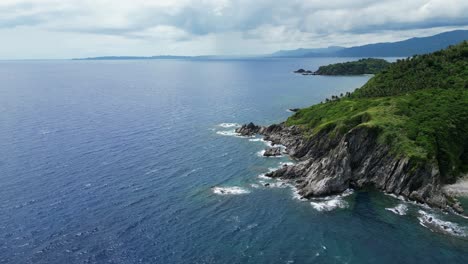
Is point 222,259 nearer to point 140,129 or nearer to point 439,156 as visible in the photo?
point 439,156

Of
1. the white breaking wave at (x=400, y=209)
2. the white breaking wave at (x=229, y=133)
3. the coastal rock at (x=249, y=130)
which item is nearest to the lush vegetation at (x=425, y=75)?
the coastal rock at (x=249, y=130)

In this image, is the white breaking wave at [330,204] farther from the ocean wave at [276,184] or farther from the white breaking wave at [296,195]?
the ocean wave at [276,184]

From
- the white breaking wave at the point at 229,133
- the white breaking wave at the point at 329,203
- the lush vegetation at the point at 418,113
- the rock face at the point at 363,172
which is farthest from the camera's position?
the white breaking wave at the point at 229,133

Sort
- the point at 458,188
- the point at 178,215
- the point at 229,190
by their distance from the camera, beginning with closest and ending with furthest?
1. the point at 178,215
2. the point at 458,188
3. the point at 229,190

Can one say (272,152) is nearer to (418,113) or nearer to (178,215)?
(418,113)

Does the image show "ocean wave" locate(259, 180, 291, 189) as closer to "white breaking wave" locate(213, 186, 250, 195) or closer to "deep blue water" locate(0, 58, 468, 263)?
"deep blue water" locate(0, 58, 468, 263)

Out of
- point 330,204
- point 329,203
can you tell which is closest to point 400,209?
point 330,204
